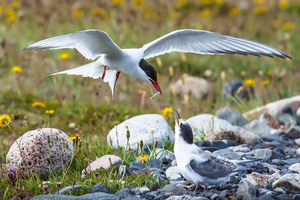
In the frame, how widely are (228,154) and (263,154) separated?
1.07 ft

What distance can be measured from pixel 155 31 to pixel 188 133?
6.78 m

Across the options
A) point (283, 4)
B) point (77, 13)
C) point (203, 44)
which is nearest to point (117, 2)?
point (77, 13)

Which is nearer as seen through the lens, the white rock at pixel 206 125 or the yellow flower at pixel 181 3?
the white rock at pixel 206 125

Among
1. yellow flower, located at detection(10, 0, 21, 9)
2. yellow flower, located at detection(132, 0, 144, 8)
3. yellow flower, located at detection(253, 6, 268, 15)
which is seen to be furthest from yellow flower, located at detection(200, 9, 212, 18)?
yellow flower, located at detection(10, 0, 21, 9)

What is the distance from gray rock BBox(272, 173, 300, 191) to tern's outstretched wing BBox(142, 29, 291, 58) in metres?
0.98

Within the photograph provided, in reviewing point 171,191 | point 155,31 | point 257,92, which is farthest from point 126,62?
point 155,31

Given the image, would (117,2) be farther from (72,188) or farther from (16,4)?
(72,188)

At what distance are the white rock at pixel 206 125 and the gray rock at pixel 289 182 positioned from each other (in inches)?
68.1

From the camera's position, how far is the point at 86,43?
6.15m

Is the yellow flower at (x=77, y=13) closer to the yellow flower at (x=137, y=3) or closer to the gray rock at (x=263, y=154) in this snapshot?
the yellow flower at (x=137, y=3)

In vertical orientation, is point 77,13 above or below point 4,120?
above

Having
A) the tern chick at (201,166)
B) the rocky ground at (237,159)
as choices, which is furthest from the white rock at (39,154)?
the tern chick at (201,166)

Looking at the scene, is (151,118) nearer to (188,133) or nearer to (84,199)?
(188,133)

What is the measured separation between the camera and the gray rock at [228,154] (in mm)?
6018
